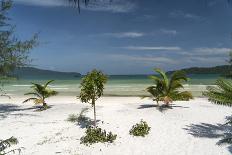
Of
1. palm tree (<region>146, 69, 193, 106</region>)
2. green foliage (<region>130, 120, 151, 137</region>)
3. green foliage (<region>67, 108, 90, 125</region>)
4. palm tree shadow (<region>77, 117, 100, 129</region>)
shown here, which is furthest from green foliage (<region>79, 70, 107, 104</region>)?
palm tree (<region>146, 69, 193, 106</region>)

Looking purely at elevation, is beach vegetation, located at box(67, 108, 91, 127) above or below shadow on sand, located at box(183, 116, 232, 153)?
above

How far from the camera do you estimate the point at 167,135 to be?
13.6 m

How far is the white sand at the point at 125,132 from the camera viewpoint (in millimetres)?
12062

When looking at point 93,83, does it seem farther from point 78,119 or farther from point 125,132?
point 78,119

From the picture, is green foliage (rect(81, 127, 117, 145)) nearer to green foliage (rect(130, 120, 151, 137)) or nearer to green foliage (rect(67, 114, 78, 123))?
green foliage (rect(130, 120, 151, 137))

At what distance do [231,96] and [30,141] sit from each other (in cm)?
767

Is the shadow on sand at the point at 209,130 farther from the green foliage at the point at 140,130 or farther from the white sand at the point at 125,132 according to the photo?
the green foliage at the point at 140,130

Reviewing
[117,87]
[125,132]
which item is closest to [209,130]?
[125,132]

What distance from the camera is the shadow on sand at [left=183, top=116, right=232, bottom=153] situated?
13438 mm

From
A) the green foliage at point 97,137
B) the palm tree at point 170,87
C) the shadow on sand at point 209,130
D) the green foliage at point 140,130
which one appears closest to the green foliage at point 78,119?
the green foliage at point 97,137

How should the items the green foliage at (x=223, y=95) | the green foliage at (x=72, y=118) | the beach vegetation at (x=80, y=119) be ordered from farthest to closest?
the green foliage at (x=72, y=118)
the beach vegetation at (x=80, y=119)
the green foliage at (x=223, y=95)

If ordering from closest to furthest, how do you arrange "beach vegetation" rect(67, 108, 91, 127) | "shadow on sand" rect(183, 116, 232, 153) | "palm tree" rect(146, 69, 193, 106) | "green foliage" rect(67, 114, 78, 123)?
"shadow on sand" rect(183, 116, 232, 153) < "beach vegetation" rect(67, 108, 91, 127) < "green foliage" rect(67, 114, 78, 123) < "palm tree" rect(146, 69, 193, 106)

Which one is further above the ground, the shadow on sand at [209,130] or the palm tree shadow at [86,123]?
the palm tree shadow at [86,123]

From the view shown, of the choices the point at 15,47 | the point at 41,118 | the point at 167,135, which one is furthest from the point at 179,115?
the point at 15,47
